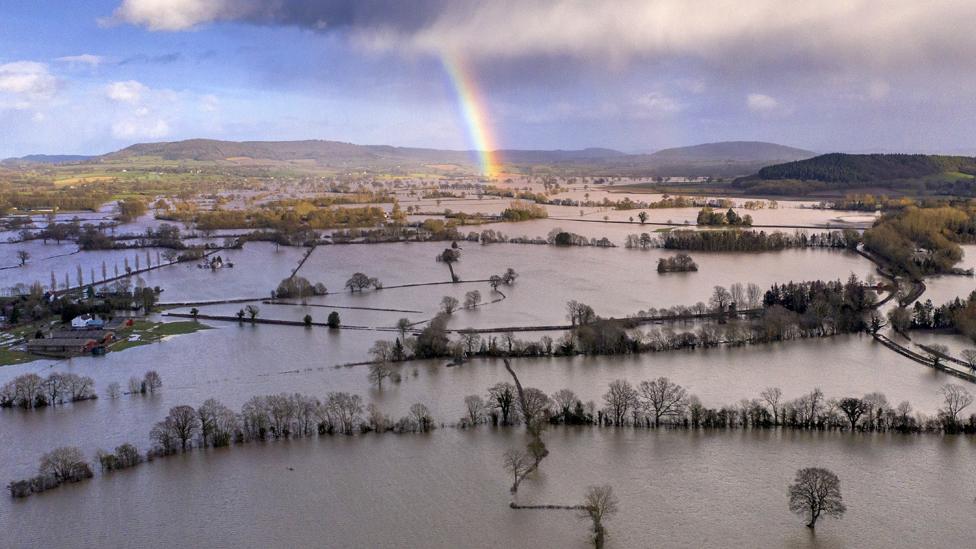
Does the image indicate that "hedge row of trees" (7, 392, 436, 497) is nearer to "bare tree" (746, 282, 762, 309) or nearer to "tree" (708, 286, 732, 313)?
"tree" (708, 286, 732, 313)

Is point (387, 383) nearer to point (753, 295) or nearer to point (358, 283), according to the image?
point (358, 283)

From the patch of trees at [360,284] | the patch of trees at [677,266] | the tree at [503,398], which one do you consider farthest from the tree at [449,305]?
the patch of trees at [677,266]

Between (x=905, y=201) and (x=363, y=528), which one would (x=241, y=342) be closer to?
(x=363, y=528)

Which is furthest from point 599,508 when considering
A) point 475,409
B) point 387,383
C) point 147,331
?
point 147,331

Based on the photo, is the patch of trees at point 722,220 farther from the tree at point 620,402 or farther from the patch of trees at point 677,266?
the tree at point 620,402

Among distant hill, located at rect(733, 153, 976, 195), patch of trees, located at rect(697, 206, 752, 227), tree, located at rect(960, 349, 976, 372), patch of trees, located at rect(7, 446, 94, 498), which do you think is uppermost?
distant hill, located at rect(733, 153, 976, 195)

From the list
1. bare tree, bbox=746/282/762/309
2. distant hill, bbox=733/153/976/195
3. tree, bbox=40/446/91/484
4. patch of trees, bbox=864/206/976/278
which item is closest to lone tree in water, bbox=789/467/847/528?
tree, bbox=40/446/91/484
